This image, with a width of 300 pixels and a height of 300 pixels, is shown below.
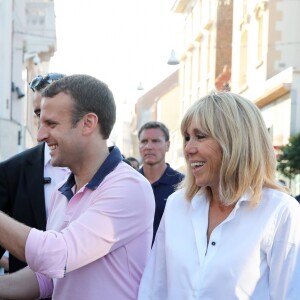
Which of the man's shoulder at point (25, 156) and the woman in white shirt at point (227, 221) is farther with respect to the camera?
the man's shoulder at point (25, 156)

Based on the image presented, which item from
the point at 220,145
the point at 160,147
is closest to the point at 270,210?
the point at 220,145

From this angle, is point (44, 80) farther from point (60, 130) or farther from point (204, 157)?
point (204, 157)

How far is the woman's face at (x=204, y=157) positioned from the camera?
3.01 m

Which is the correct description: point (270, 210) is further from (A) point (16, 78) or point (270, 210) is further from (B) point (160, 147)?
(A) point (16, 78)

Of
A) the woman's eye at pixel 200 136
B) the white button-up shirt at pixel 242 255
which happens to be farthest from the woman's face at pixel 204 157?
the white button-up shirt at pixel 242 255

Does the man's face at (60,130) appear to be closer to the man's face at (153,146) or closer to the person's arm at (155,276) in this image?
the person's arm at (155,276)

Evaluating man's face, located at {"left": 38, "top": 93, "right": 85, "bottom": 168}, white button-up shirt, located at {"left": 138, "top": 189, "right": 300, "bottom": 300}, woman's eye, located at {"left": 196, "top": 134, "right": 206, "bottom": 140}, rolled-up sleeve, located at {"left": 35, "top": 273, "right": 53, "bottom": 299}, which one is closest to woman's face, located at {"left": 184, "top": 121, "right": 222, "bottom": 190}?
woman's eye, located at {"left": 196, "top": 134, "right": 206, "bottom": 140}

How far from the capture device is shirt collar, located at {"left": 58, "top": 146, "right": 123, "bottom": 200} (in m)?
3.08

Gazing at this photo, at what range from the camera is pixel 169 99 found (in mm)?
61781

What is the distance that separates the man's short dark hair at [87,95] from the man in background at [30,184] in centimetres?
82

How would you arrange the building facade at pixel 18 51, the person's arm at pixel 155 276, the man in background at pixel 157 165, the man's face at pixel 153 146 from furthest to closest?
the building facade at pixel 18 51
the man's face at pixel 153 146
the man in background at pixel 157 165
the person's arm at pixel 155 276

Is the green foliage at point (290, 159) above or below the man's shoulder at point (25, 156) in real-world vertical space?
below

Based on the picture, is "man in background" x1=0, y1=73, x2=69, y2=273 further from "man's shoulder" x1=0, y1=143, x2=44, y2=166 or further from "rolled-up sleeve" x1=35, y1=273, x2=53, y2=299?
"rolled-up sleeve" x1=35, y1=273, x2=53, y2=299

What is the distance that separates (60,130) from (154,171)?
167 inches
